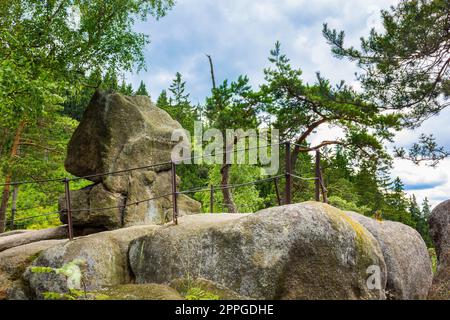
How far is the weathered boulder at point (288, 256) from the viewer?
6.73 meters

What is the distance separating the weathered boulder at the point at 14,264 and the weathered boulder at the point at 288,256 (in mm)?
3574

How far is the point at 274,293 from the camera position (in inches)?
263

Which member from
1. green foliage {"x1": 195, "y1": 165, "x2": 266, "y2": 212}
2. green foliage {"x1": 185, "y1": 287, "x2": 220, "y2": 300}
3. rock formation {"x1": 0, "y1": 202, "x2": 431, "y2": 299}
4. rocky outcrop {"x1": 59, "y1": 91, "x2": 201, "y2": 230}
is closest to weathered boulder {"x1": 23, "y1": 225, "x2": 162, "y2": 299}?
rock formation {"x1": 0, "y1": 202, "x2": 431, "y2": 299}

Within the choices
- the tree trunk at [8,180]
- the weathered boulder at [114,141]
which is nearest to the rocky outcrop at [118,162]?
the weathered boulder at [114,141]

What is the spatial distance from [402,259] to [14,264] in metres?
7.82

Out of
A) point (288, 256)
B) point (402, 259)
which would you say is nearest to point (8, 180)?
point (402, 259)

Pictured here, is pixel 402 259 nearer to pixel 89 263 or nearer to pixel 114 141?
pixel 89 263

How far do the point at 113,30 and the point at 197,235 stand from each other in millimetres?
11518

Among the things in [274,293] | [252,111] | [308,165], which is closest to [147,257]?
[274,293]

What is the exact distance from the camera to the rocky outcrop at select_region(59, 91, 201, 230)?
511 inches

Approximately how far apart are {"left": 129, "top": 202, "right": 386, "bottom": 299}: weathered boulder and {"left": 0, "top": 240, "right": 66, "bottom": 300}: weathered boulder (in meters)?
3.57

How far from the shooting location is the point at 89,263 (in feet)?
26.8

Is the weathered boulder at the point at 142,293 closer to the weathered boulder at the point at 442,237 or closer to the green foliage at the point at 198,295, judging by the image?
the green foliage at the point at 198,295

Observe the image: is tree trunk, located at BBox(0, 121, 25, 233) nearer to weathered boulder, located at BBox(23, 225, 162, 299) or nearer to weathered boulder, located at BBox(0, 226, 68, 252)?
weathered boulder, located at BBox(0, 226, 68, 252)
